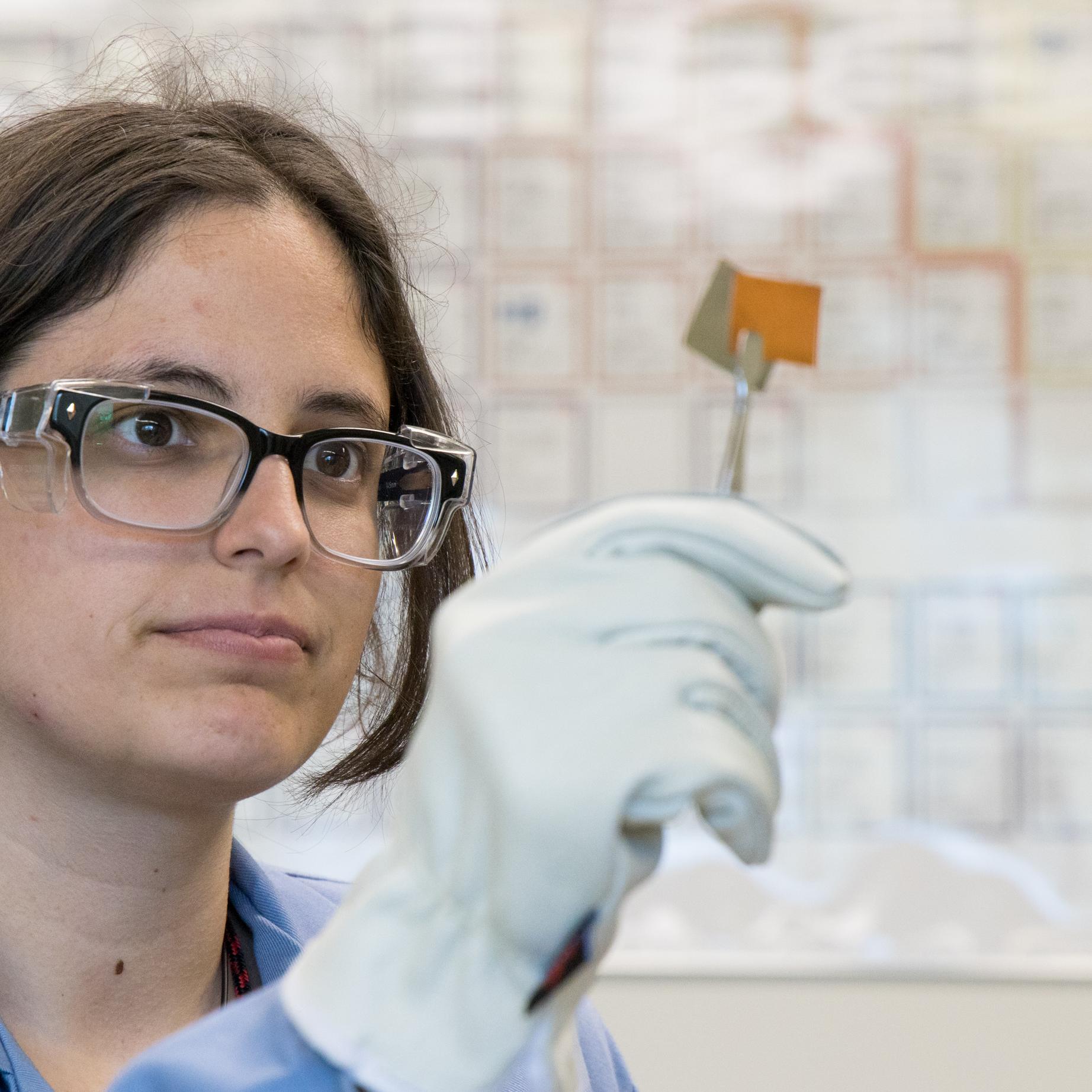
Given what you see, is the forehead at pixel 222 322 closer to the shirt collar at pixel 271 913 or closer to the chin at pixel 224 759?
the chin at pixel 224 759

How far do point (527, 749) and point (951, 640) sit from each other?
1202 millimetres

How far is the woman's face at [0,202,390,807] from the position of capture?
67cm

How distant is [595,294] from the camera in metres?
1.61

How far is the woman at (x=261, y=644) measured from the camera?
47cm

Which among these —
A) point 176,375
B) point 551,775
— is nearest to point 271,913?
point 176,375

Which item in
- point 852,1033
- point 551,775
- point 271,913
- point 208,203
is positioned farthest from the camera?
point 852,1033

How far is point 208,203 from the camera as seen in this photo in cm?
78

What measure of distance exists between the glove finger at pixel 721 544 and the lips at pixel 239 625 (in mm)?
241

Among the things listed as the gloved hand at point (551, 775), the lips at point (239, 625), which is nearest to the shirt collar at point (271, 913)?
the lips at point (239, 625)

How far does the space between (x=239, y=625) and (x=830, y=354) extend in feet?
3.53

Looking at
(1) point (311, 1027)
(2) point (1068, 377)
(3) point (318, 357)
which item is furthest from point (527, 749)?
(2) point (1068, 377)

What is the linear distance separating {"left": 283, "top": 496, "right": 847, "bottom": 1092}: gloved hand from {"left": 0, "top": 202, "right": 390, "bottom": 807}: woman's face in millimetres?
212

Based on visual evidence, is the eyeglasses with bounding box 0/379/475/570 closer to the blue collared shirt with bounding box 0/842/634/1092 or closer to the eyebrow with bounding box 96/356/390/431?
the eyebrow with bounding box 96/356/390/431

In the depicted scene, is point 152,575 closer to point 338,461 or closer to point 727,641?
point 338,461
